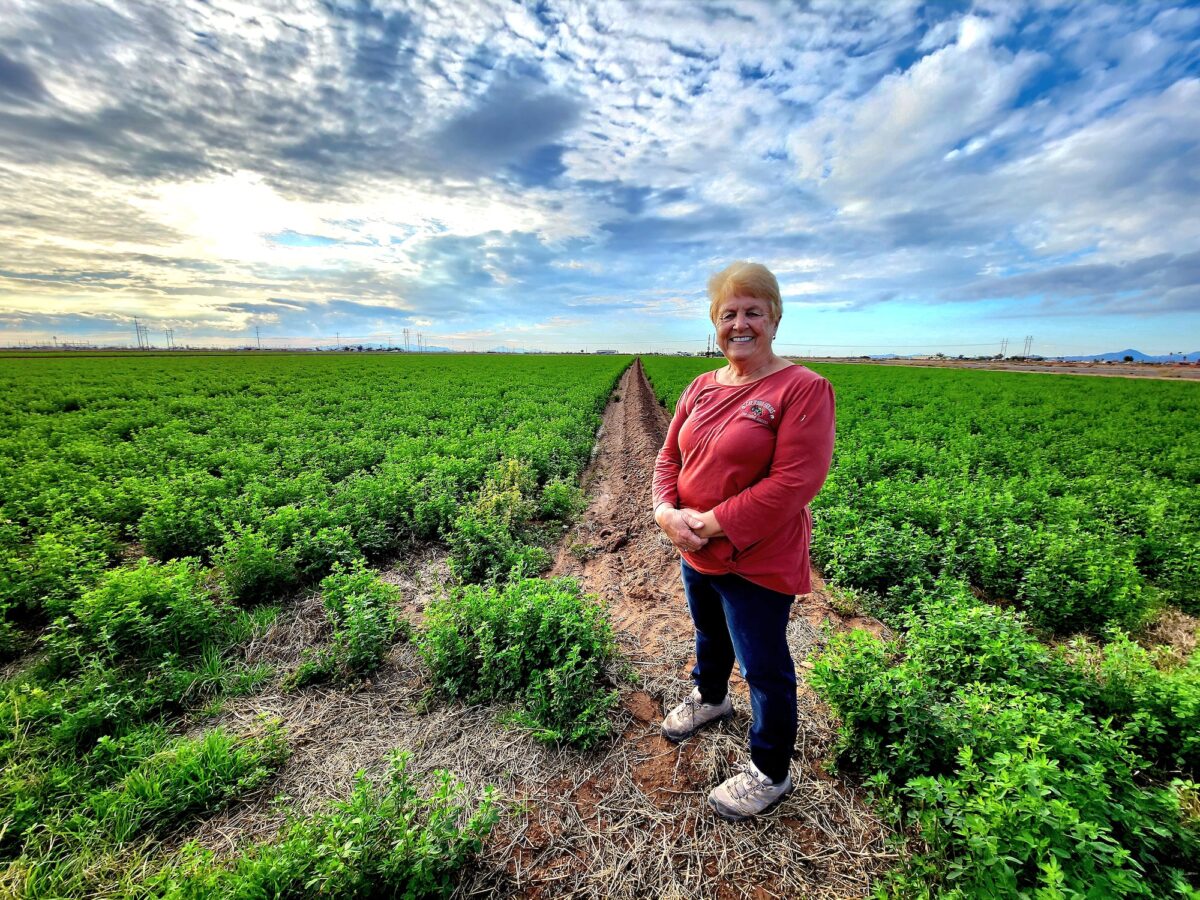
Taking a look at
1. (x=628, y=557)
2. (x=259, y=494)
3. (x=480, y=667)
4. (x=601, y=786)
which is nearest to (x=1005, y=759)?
(x=601, y=786)

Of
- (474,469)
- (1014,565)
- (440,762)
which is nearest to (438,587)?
(440,762)

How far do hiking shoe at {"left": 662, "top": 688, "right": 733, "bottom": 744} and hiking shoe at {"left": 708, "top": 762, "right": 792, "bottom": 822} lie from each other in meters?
0.49

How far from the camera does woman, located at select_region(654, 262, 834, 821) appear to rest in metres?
2.08

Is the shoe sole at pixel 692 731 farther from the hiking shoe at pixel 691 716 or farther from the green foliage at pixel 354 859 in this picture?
the green foliage at pixel 354 859

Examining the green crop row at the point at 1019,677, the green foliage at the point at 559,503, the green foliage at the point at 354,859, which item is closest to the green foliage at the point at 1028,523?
the green crop row at the point at 1019,677

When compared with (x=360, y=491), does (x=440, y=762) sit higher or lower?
lower

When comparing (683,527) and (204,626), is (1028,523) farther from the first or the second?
(204,626)

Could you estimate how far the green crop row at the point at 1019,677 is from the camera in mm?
2076

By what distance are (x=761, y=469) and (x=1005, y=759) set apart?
187 centimetres

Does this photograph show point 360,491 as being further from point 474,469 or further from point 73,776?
point 73,776

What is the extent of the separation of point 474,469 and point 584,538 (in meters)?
2.69

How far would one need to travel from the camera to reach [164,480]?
6.78 metres

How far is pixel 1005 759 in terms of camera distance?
2199 mm

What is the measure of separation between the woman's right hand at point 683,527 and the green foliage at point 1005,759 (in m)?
1.63
